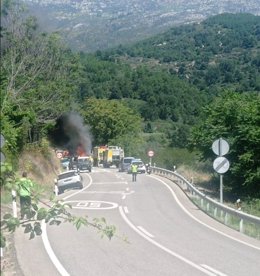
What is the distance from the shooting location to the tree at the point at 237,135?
122ft

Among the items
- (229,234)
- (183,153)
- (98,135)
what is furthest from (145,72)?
(229,234)

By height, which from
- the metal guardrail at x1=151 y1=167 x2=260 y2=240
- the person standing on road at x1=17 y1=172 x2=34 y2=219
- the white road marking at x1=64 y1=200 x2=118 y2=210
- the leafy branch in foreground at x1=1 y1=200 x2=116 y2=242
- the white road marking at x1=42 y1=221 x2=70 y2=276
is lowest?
the white road marking at x1=64 y1=200 x2=118 y2=210

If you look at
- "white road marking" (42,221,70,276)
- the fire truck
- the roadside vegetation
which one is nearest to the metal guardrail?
the roadside vegetation

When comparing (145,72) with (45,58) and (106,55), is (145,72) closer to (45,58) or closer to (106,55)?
(106,55)

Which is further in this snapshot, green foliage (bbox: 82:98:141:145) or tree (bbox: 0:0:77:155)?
green foliage (bbox: 82:98:141:145)

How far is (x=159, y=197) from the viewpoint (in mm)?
32219

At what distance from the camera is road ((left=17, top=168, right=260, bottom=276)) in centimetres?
1159

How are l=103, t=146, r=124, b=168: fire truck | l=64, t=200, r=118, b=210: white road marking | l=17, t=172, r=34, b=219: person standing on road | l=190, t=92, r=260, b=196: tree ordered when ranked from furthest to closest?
l=103, t=146, r=124, b=168: fire truck → l=190, t=92, r=260, b=196: tree → l=64, t=200, r=118, b=210: white road marking → l=17, t=172, r=34, b=219: person standing on road

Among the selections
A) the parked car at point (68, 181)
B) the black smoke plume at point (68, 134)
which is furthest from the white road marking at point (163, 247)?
the black smoke plume at point (68, 134)

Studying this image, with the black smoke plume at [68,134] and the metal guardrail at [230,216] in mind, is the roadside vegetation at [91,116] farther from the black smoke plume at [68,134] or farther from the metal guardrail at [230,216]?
the metal guardrail at [230,216]

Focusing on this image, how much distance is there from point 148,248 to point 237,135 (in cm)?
2520

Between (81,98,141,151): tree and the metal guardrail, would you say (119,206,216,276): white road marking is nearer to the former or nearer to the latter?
the metal guardrail

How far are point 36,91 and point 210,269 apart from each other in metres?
25.9

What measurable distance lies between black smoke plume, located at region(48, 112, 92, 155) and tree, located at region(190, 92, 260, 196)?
15796 mm
